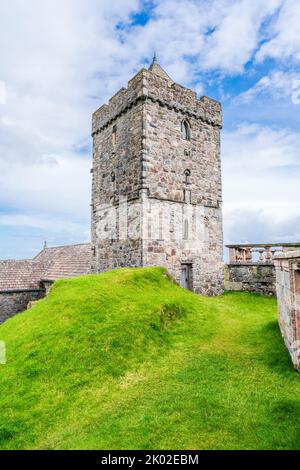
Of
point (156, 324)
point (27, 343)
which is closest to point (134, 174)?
point (156, 324)

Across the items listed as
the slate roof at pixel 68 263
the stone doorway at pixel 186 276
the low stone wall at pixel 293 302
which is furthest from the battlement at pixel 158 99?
the low stone wall at pixel 293 302

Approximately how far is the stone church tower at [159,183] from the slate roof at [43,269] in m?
4.42

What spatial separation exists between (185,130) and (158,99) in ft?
8.06

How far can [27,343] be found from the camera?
8.33 meters

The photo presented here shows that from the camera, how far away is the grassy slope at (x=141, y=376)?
5.04 meters

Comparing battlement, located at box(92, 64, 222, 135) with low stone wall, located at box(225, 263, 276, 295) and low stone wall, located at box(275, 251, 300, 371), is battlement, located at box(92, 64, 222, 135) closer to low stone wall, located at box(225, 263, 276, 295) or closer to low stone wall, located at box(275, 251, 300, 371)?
low stone wall, located at box(225, 263, 276, 295)

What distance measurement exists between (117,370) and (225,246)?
40.2 ft

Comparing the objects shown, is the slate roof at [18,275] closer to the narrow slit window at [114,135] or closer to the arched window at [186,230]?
the narrow slit window at [114,135]

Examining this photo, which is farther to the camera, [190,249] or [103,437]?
[190,249]

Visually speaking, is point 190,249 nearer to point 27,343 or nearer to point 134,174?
point 134,174

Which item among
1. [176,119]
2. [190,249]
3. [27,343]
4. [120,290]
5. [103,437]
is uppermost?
[176,119]

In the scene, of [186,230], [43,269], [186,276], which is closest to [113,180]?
[186,230]

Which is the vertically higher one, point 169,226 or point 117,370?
point 169,226

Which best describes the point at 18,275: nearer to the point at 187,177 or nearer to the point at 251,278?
the point at 187,177
